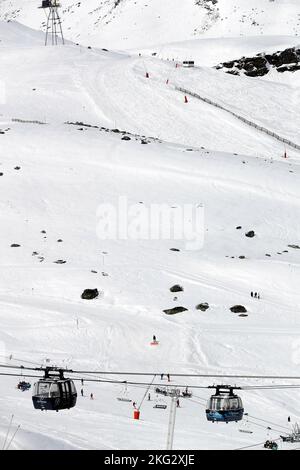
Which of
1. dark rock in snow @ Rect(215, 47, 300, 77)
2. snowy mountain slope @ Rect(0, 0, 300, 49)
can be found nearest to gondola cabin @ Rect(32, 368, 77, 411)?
dark rock in snow @ Rect(215, 47, 300, 77)

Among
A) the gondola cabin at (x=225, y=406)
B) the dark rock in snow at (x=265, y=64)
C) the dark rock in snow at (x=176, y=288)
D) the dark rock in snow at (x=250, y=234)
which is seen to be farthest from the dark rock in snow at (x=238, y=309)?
the dark rock in snow at (x=265, y=64)

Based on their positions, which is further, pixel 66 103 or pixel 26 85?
pixel 26 85

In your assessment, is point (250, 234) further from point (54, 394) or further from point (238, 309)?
point (54, 394)

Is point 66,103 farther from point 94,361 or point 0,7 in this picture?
point 0,7

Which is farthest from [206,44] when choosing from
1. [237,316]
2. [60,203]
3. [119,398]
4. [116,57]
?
[119,398]

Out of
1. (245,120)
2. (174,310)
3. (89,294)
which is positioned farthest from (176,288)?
(245,120)

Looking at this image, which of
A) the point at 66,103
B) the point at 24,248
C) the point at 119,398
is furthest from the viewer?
the point at 66,103

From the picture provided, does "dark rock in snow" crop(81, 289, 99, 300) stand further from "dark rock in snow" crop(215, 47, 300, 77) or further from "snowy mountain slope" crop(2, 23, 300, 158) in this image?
"dark rock in snow" crop(215, 47, 300, 77)

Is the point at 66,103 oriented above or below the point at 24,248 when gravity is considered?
above
